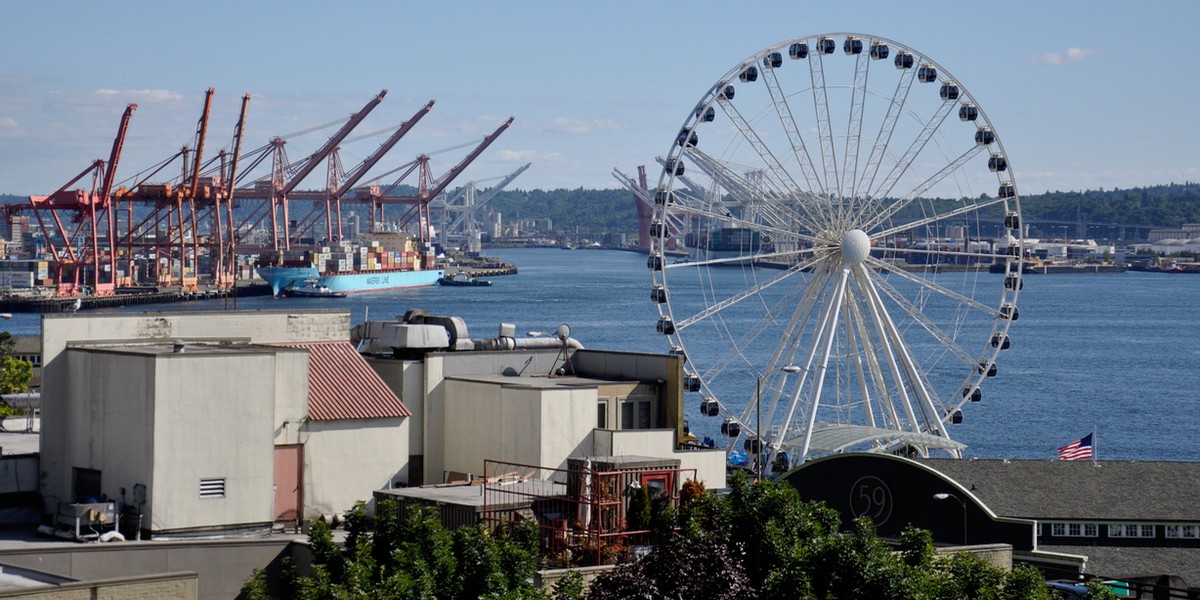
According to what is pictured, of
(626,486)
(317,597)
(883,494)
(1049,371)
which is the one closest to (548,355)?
(883,494)

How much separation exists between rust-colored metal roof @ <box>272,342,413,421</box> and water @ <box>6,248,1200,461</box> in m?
7.10

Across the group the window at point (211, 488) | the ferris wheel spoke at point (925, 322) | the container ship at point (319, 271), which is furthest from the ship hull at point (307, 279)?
the window at point (211, 488)

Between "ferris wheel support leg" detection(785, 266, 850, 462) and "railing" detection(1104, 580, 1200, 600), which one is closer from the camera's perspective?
"railing" detection(1104, 580, 1200, 600)

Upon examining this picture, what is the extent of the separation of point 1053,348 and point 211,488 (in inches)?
3839

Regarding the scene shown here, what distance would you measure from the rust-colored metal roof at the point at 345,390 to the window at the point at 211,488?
7.26 feet

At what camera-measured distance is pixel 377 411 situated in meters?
22.6

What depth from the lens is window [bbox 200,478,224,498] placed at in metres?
19.6

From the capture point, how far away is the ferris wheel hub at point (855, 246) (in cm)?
3778

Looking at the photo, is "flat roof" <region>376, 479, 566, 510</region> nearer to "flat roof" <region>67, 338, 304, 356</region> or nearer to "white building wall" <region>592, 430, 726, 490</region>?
"white building wall" <region>592, 430, 726, 490</region>

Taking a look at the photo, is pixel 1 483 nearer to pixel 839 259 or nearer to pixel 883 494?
pixel 883 494

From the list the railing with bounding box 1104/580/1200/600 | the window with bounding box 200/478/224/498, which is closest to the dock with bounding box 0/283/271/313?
the railing with bounding box 1104/580/1200/600

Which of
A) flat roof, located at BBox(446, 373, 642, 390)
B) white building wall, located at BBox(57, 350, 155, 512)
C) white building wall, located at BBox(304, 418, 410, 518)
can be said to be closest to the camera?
white building wall, located at BBox(57, 350, 155, 512)

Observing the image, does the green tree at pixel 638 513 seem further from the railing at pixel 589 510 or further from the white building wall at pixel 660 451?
the white building wall at pixel 660 451

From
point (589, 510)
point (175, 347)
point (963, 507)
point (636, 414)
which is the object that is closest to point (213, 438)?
point (175, 347)
